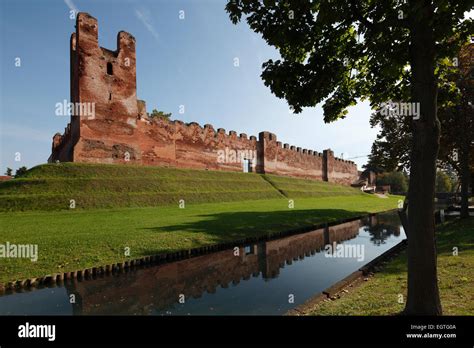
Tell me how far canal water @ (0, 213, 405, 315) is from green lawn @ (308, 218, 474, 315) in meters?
1.40

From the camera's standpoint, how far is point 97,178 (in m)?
22.1

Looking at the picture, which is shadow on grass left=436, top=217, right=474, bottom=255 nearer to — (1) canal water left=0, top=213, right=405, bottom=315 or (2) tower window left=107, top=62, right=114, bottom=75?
(1) canal water left=0, top=213, right=405, bottom=315

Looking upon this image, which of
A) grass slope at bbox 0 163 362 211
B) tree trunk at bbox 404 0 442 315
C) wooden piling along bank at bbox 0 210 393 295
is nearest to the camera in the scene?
tree trunk at bbox 404 0 442 315

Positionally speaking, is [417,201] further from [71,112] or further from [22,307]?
[71,112]

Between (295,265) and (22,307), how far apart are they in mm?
8102

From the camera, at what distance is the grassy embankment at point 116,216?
9.45 m

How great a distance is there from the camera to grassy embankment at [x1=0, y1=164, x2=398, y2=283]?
9445mm

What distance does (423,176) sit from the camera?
13.3ft

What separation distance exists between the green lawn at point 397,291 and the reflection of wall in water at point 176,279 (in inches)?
131

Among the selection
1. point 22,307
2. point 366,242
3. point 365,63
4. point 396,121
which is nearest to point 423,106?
point 365,63

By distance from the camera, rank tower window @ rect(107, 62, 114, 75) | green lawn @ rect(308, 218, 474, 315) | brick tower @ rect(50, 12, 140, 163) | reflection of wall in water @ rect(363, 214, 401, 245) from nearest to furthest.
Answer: green lawn @ rect(308, 218, 474, 315), reflection of wall in water @ rect(363, 214, 401, 245), brick tower @ rect(50, 12, 140, 163), tower window @ rect(107, 62, 114, 75)
